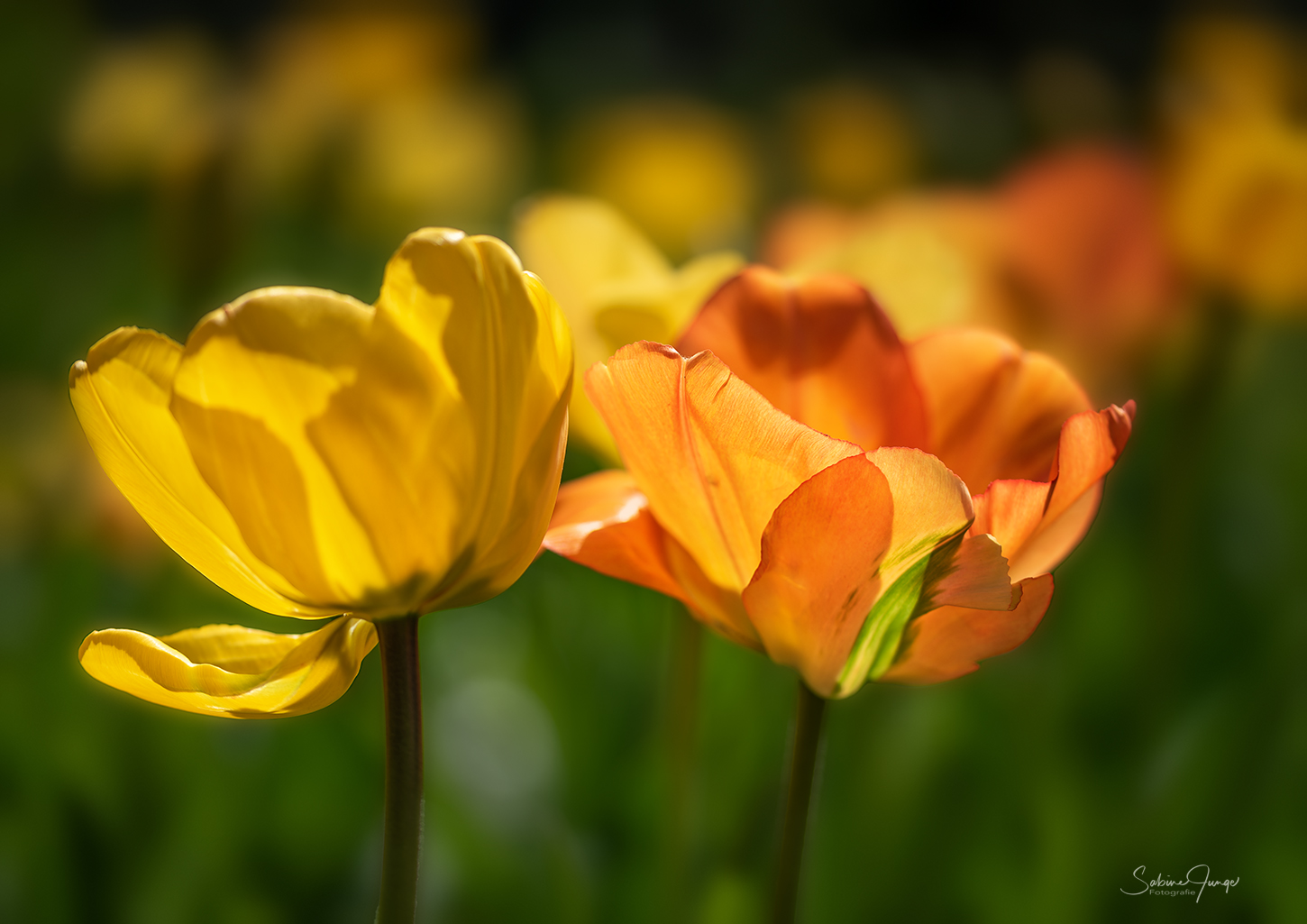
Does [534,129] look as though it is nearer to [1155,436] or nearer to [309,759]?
[1155,436]

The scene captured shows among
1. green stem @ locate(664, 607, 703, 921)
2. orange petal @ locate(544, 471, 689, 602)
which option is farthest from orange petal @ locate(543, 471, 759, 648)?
green stem @ locate(664, 607, 703, 921)

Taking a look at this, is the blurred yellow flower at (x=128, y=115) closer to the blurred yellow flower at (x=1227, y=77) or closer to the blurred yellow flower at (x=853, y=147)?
the blurred yellow flower at (x=853, y=147)

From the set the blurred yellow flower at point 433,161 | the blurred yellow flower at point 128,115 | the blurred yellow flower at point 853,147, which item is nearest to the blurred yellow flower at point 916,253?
Result: the blurred yellow flower at point 853,147

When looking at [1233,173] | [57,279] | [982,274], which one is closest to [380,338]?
[982,274]

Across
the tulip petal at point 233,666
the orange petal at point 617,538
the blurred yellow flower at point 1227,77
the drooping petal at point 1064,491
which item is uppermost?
the blurred yellow flower at point 1227,77

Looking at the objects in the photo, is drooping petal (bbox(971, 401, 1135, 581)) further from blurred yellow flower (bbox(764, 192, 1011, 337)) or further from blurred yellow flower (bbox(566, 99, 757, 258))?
blurred yellow flower (bbox(566, 99, 757, 258))

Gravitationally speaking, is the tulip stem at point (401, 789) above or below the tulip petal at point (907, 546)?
below

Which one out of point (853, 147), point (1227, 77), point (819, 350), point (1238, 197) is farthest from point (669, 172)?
point (819, 350)

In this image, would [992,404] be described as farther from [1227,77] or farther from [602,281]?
[1227,77]
